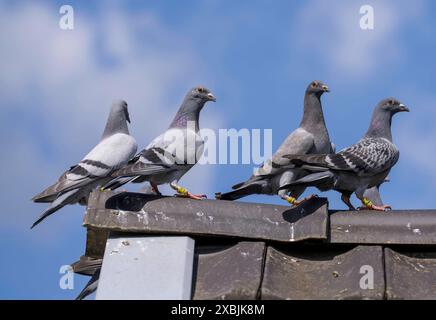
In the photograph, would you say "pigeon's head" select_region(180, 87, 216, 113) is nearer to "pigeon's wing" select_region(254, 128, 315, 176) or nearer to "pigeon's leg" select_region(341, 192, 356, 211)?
"pigeon's wing" select_region(254, 128, 315, 176)

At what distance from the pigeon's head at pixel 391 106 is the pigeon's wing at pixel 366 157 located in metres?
0.74

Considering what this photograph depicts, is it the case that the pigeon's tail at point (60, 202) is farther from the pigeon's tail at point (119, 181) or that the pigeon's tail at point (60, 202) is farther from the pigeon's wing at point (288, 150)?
the pigeon's wing at point (288, 150)

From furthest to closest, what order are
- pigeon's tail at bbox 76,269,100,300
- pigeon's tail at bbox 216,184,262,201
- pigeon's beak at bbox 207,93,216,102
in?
pigeon's beak at bbox 207,93,216,102, pigeon's tail at bbox 216,184,262,201, pigeon's tail at bbox 76,269,100,300

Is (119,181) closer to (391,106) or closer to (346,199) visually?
(346,199)

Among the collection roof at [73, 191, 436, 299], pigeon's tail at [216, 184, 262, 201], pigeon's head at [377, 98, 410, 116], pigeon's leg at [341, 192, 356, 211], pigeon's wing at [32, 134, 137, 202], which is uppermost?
pigeon's head at [377, 98, 410, 116]

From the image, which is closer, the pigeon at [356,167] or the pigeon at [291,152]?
the pigeon at [356,167]

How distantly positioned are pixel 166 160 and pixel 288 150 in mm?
1681

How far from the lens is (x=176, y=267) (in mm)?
5133

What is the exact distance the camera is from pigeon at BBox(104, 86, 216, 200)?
30.9ft

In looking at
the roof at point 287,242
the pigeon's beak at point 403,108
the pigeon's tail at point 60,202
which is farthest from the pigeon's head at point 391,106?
the roof at point 287,242

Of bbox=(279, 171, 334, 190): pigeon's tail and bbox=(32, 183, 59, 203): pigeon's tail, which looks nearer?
bbox=(279, 171, 334, 190): pigeon's tail

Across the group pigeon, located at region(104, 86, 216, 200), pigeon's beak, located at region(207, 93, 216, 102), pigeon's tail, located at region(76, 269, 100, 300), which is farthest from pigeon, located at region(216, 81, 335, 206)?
pigeon's tail, located at region(76, 269, 100, 300)

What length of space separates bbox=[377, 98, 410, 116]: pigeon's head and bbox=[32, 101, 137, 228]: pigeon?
10.2 feet

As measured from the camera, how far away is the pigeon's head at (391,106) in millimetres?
10234
